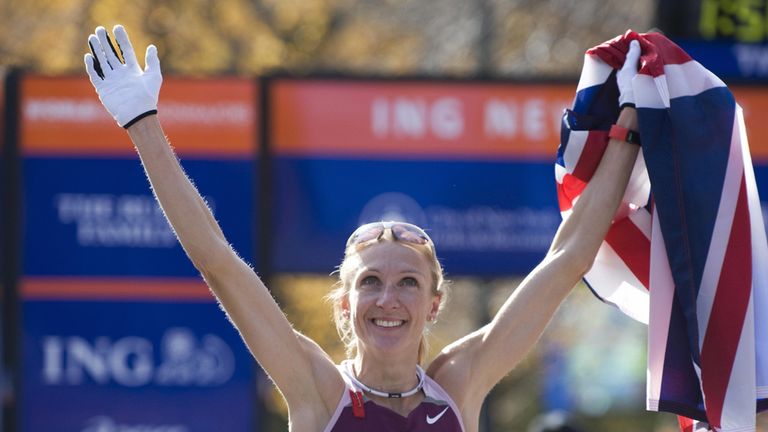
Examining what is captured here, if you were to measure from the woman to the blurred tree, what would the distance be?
10813 mm

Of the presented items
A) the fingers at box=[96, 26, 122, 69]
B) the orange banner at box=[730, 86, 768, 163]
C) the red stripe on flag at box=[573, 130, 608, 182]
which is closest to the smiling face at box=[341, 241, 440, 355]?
the red stripe on flag at box=[573, 130, 608, 182]

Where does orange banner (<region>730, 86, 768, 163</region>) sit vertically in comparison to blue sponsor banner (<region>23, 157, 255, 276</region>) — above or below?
above

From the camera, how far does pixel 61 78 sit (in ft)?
27.3

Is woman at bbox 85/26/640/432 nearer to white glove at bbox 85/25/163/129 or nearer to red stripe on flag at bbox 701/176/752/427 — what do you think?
white glove at bbox 85/25/163/129

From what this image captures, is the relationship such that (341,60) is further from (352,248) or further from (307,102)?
(352,248)

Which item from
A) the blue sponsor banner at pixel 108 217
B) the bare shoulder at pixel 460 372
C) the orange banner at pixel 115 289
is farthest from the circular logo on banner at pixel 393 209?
the bare shoulder at pixel 460 372

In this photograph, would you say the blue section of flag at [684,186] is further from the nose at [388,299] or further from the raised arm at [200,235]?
the raised arm at [200,235]

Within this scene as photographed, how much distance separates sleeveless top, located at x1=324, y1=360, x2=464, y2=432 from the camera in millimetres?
3787

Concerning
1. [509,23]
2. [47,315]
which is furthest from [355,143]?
[509,23]

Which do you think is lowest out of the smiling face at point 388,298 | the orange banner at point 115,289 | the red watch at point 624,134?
the orange banner at point 115,289

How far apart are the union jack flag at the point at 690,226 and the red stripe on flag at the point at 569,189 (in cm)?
2

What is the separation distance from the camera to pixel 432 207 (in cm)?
841

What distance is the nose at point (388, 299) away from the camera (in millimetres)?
3822

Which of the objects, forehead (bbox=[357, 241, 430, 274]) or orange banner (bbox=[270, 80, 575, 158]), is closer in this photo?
forehead (bbox=[357, 241, 430, 274])
